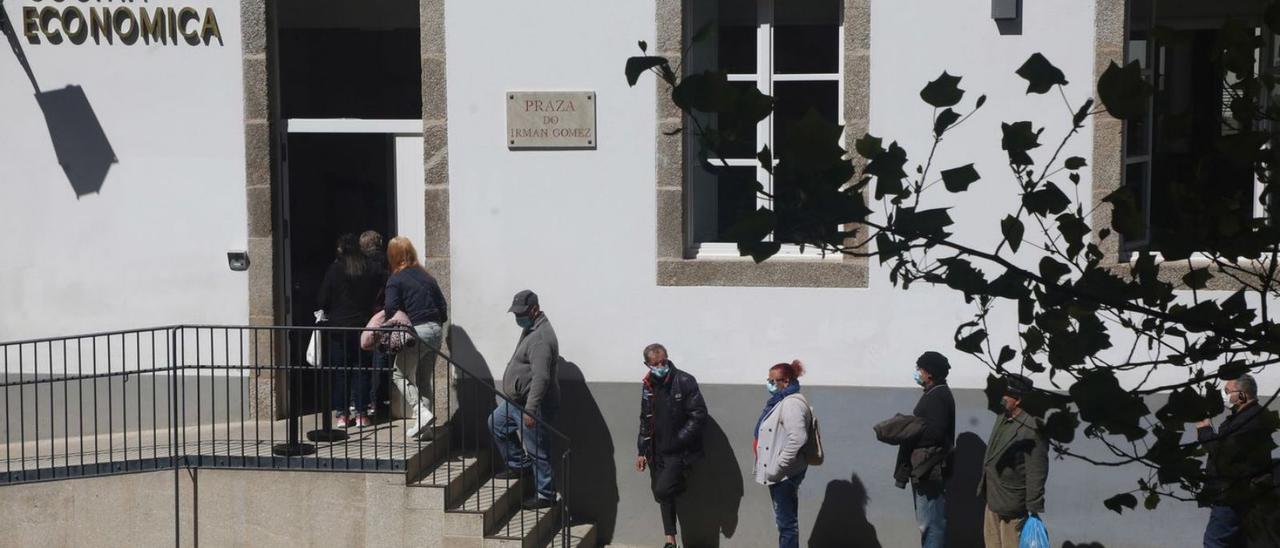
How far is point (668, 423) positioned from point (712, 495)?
66cm

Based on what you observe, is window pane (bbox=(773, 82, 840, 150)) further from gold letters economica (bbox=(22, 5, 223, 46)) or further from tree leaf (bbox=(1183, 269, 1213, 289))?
tree leaf (bbox=(1183, 269, 1213, 289))

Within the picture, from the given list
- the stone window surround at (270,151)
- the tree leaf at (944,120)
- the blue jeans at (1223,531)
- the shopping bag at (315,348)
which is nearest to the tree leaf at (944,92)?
the tree leaf at (944,120)

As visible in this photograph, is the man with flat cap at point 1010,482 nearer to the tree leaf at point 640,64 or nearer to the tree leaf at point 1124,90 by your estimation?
the tree leaf at point 1124,90

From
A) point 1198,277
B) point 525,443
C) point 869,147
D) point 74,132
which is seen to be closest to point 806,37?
point 525,443

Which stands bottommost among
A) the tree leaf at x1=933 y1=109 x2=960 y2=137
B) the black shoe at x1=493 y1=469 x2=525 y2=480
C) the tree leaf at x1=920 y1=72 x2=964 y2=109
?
the black shoe at x1=493 y1=469 x2=525 y2=480

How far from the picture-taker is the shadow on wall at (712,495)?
9633mm

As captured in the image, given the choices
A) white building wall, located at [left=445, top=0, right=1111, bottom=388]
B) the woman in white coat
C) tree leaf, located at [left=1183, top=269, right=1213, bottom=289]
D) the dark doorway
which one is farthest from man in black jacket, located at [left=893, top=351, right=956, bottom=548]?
tree leaf, located at [left=1183, top=269, right=1213, bottom=289]

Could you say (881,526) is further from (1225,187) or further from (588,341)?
(1225,187)

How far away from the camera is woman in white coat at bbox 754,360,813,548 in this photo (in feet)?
29.6

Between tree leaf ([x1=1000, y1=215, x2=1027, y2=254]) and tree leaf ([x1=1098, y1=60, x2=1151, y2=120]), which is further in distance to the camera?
tree leaf ([x1=1000, y1=215, x2=1027, y2=254])

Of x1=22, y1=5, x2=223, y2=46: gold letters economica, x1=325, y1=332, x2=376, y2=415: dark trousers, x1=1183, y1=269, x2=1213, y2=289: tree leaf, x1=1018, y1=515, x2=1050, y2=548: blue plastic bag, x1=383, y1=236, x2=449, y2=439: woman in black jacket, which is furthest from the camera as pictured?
x1=22, y1=5, x2=223, y2=46: gold letters economica

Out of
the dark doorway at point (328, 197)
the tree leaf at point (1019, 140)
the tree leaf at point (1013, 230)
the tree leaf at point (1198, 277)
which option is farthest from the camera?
the dark doorway at point (328, 197)

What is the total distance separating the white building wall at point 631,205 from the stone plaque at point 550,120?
68 mm

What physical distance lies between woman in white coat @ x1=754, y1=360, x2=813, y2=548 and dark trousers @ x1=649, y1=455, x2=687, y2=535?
0.47 metres
